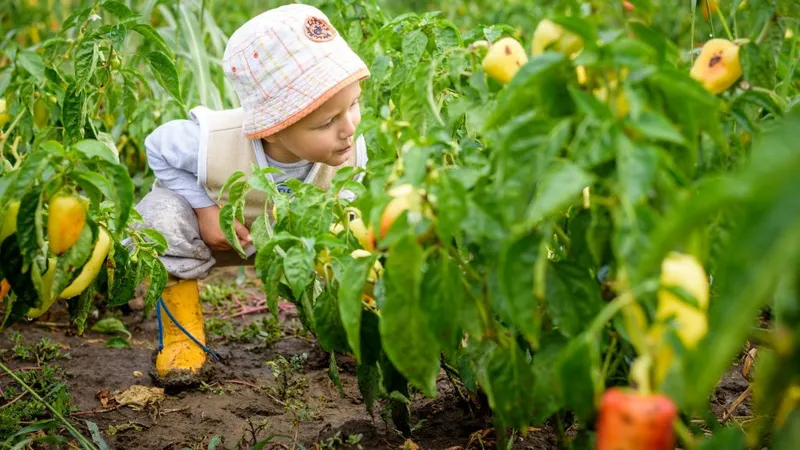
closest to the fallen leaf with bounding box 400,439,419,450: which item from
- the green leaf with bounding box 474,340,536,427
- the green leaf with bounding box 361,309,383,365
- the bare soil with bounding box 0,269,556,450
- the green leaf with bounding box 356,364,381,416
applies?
the bare soil with bounding box 0,269,556,450

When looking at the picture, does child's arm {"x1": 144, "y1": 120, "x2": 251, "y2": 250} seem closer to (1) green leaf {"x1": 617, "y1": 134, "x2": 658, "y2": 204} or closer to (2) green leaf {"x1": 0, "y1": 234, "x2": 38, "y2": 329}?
(2) green leaf {"x1": 0, "y1": 234, "x2": 38, "y2": 329}

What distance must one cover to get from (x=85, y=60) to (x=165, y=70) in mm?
160

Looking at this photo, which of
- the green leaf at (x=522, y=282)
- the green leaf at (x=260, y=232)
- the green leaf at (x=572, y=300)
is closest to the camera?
the green leaf at (x=522, y=282)

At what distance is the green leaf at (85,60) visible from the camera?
1.67 metres

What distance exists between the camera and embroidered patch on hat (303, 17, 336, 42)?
6.86 ft

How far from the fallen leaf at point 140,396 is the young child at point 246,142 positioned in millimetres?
36

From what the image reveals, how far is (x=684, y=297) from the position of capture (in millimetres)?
819

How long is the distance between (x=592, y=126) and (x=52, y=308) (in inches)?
79.8

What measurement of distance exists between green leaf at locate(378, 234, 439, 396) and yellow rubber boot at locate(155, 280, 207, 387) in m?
1.07

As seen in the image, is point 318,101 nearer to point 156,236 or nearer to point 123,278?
point 156,236

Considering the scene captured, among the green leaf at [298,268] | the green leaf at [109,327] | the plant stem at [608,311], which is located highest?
the plant stem at [608,311]

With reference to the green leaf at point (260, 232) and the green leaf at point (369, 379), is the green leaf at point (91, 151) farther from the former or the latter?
the green leaf at point (369, 379)

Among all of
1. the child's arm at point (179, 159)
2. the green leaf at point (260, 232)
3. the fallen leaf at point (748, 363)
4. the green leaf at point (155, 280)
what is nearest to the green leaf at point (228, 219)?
the green leaf at point (260, 232)

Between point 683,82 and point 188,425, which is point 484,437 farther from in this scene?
point 683,82
